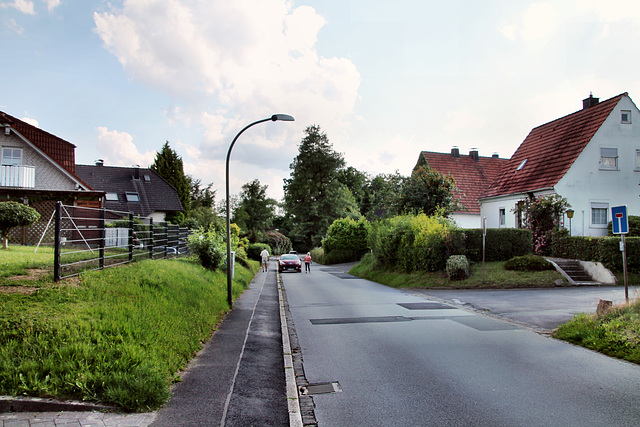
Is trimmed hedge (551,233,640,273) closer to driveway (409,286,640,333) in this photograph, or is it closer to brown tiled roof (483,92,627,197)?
driveway (409,286,640,333)

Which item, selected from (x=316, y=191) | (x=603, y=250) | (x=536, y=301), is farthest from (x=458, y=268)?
(x=316, y=191)

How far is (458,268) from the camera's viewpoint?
1894cm

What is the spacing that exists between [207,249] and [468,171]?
27.2m

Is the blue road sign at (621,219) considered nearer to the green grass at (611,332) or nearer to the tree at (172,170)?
the green grass at (611,332)

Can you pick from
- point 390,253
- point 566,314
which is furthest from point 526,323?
point 390,253

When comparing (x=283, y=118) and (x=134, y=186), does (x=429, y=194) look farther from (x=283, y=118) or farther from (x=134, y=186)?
(x=134, y=186)

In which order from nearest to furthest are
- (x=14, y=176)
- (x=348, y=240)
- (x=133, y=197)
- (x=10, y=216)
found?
(x=10, y=216), (x=14, y=176), (x=348, y=240), (x=133, y=197)

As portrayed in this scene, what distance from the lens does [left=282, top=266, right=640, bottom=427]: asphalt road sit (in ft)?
16.1

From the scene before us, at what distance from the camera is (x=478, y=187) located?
35.6 metres

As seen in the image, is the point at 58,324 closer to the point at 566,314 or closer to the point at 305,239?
the point at 566,314

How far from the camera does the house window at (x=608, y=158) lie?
25123 mm

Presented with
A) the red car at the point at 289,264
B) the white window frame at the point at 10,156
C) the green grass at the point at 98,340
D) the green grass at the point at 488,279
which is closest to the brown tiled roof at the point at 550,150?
the green grass at the point at 488,279

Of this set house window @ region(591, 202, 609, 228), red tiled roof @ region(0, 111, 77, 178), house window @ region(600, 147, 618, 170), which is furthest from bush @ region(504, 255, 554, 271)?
red tiled roof @ region(0, 111, 77, 178)

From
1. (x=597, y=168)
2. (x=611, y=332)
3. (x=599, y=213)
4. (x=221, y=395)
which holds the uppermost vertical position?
(x=597, y=168)
